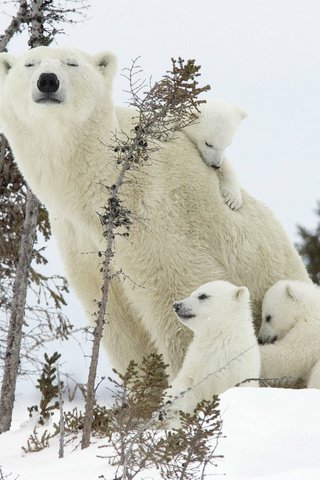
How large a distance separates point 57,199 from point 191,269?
49.0 inches

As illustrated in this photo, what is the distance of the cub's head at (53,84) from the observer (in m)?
6.50

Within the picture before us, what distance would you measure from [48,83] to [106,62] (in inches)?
34.0

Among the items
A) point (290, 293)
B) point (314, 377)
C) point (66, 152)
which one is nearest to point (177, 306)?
point (290, 293)

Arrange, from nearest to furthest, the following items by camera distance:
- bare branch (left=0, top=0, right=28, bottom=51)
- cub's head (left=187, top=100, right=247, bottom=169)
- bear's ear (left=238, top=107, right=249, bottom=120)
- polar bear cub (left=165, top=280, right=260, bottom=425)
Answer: polar bear cub (left=165, top=280, right=260, bottom=425), cub's head (left=187, top=100, right=247, bottom=169), bear's ear (left=238, top=107, right=249, bottom=120), bare branch (left=0, top=0, right=28, bottom=51)

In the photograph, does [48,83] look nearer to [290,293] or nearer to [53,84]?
[53,84]

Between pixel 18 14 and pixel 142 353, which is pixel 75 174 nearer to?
pixel 142 353

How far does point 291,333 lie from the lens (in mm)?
7066

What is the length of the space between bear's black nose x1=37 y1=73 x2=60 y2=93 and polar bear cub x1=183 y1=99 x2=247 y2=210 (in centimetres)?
140

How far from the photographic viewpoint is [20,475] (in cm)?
476

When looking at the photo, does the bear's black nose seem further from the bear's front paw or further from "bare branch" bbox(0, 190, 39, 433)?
"bare branch" bbox(0, 190, 39, 433)

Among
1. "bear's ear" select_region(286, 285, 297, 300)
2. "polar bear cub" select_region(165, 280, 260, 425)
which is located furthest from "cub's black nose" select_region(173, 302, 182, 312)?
"bear's ear" select_region(286, 285, 297, 300)

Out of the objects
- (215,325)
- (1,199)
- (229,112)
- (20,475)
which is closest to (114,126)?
(229,112)

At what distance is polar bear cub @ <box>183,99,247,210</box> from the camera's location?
287 inches

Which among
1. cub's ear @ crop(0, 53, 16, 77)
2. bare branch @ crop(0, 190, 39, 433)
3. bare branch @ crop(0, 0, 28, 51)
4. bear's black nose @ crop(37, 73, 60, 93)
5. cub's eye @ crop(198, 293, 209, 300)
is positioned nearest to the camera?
bear's black nose @ crop(37, 73, 60, 93)
